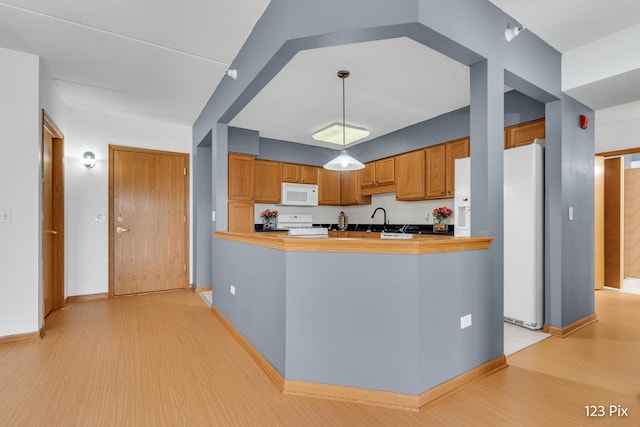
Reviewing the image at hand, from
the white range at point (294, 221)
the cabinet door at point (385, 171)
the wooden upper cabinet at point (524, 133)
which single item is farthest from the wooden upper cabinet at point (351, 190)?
the wooden upper cabinet at point (524, 133)

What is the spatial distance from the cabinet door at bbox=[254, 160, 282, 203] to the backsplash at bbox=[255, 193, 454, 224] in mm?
357

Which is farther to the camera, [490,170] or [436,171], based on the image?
[436,171]

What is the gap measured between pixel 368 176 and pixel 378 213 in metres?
A: 0.77

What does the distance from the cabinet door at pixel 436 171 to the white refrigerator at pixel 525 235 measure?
115 centimetres

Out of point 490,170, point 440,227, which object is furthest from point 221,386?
point 440,227

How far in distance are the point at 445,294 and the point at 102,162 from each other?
15.3 feet

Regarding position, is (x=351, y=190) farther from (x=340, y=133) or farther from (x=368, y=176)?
(x=340, y=133)

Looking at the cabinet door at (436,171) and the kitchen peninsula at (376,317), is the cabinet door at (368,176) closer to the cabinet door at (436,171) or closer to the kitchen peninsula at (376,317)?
the cabinet door at (436,171)

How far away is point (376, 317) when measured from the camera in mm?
1846

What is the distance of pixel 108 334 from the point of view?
9.65 feet

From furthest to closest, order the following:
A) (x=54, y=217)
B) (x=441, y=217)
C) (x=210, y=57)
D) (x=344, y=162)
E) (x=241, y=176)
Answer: (x=241, y=176), (x=441, y=217), (x=54, y=217), (x=344, y=162), (x=210, y=57)

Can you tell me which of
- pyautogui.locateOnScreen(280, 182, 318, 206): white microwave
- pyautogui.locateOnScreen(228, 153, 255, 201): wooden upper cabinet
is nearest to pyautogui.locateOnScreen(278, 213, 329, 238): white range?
pyautogui.locateOnScreen(280, 182, 318, 206): white microwave

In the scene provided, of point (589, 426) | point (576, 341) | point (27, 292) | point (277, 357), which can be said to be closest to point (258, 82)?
point (277, 357)

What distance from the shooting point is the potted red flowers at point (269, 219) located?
217 inches
